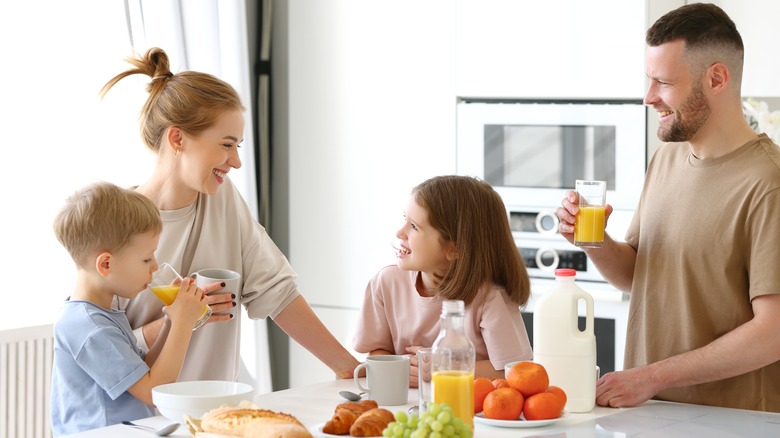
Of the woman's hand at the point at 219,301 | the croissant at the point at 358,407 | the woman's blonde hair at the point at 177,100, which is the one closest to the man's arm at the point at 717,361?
the croissant at the point at 358,407

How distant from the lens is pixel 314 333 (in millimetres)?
2422

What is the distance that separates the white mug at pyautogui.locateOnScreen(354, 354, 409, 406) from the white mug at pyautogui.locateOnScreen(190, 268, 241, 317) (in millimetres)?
411

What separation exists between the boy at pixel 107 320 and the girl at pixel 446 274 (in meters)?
0.45

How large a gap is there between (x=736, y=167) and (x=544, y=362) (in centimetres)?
66

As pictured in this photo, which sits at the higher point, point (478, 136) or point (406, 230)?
point (478, 136)

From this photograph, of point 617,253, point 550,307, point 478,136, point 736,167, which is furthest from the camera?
point 478,136

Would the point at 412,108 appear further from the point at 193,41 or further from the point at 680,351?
the point at 680,351

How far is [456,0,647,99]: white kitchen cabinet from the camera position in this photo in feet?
10.9

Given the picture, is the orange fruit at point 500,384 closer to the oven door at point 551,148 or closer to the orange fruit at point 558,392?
the orange fruit at point 558,392

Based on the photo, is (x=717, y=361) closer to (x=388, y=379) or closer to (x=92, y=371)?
(x=388, y=379)

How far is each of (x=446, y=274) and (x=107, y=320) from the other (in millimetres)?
735

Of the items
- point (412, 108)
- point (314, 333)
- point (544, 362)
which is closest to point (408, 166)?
point (412, 108)

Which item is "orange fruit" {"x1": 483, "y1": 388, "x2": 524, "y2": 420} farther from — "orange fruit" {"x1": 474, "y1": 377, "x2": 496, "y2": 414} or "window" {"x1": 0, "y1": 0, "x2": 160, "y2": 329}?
"window" {"x1": 0, "y1": 0, "x2": 160, "y2": 329}

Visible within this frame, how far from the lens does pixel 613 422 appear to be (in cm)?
179
